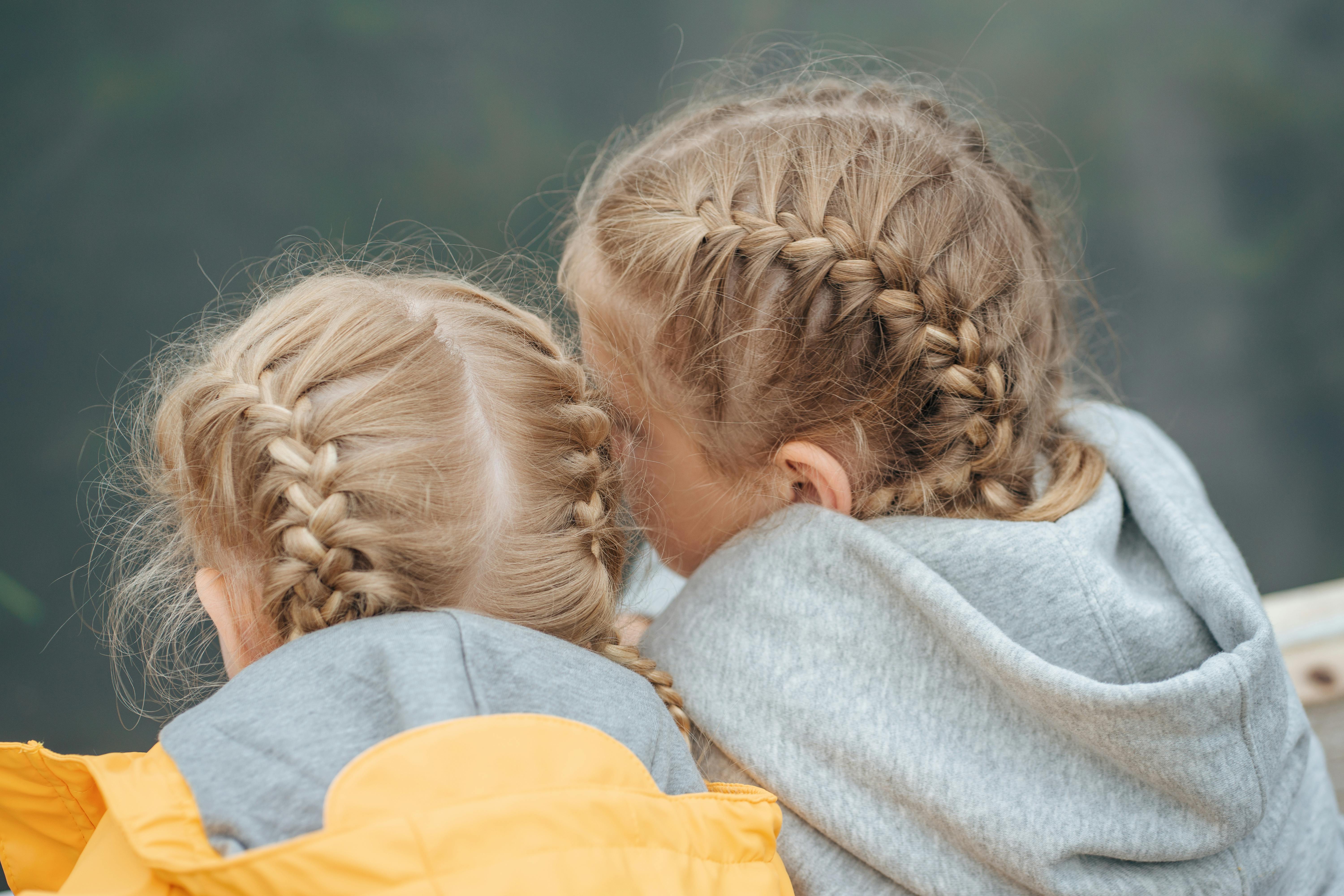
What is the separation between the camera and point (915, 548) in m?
0.79

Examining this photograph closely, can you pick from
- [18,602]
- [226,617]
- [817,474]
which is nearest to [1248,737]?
[817,474]

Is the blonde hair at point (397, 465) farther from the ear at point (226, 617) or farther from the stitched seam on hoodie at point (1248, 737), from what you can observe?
the stitched seam on hoodie at point (1248, 737)

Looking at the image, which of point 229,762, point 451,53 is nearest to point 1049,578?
point 229,762

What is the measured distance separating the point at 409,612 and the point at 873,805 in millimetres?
409

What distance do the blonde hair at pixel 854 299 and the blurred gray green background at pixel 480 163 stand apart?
364 mm

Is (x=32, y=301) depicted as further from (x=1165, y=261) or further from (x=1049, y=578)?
(x=1165, y=261)

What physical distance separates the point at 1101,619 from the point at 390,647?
57 cm

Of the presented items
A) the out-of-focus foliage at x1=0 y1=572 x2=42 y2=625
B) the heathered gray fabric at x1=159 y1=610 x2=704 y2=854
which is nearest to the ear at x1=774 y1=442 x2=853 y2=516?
the heathered gray fabric at x1=159 y1=610 x2=704 y2=854

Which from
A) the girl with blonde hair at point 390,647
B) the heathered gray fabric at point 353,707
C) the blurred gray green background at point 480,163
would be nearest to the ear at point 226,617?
the girl with blonde hair at point 390,647

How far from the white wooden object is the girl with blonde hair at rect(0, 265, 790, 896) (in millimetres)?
1184

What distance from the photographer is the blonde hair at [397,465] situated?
2.15 feet

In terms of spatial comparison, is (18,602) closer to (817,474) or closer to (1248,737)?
(817,474)

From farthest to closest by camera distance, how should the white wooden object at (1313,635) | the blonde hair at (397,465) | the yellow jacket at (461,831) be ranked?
the white wooden object at (1313,635), the blonde hair at (397,465), the yellow jacket at (461,831)

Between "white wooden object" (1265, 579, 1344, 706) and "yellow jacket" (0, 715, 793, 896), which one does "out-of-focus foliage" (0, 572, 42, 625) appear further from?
"white wooden object" (1265, 579, 1344, 706)
